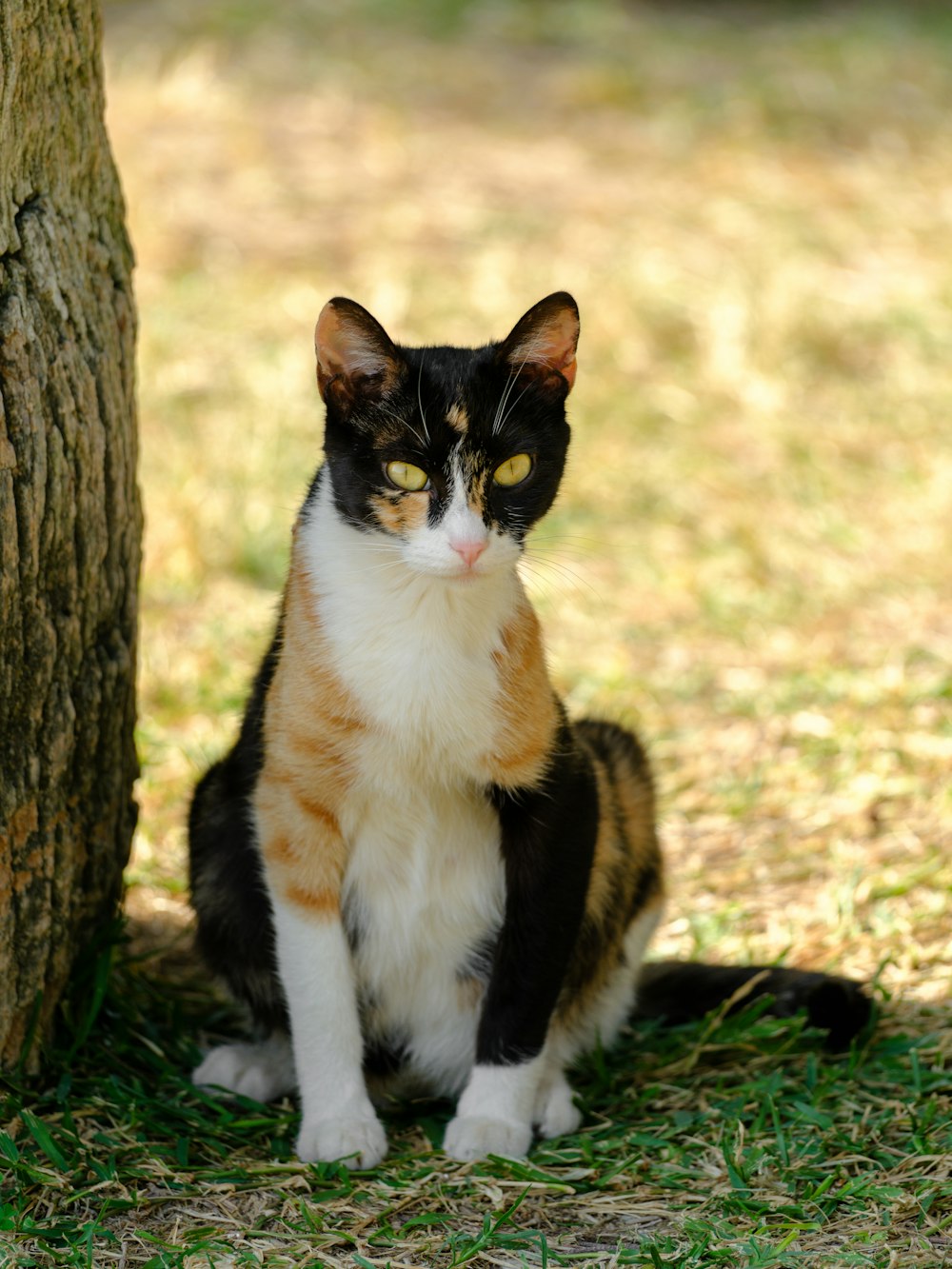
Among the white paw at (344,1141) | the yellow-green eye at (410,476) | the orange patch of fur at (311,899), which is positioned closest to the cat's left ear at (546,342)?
the yellow-green eye at (410,476)

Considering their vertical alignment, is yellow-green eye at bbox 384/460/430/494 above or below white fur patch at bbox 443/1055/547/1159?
above

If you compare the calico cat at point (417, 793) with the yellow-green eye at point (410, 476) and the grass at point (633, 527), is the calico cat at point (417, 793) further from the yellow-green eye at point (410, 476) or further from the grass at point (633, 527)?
the grass at point (633, 527)

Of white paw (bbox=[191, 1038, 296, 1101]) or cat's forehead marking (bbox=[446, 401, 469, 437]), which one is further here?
white paw (bbox=[191, 1038, 296, 1101])

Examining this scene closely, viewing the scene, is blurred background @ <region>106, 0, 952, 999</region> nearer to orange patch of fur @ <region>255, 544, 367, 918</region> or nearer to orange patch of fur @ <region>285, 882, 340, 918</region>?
orange patch of fur @ <region>255, 544, 367, 918</region>

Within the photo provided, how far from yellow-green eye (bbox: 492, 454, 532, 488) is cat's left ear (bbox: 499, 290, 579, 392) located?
16 centimetres

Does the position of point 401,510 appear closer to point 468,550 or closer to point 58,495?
point 468,550

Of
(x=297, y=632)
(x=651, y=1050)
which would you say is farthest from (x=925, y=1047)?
(x=297, y=632)

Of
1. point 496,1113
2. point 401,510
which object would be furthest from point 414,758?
point 496,1113

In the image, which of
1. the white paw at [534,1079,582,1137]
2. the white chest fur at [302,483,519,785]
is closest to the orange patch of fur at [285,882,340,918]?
the white chest fur at [302,483,519,785]

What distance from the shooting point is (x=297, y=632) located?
279cm

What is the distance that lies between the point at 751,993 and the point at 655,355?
471 centimetres

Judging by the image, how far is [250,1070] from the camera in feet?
10.0

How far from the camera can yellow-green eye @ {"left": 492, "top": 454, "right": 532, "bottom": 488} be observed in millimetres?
2660

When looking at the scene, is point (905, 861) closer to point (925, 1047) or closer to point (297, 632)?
point (925, 1047)
